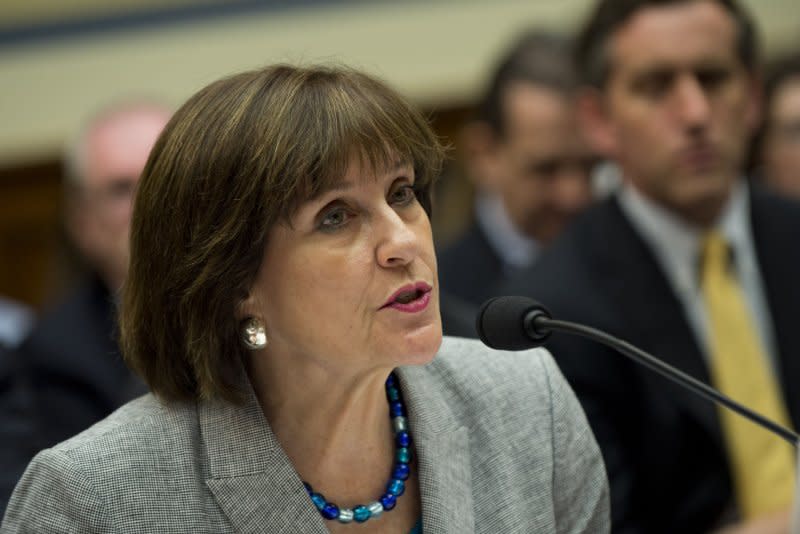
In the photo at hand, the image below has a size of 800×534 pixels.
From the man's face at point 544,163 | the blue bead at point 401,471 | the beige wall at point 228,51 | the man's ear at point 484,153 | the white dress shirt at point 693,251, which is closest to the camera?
the blue bead at point 401,471

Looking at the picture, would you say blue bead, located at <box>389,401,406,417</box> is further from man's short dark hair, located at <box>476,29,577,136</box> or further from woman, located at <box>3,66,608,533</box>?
man's short dark hair, located at <box>476,29,577,136</box>

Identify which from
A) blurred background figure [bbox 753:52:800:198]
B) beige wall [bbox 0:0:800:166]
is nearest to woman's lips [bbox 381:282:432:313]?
blurred background figure [bbox 753:52:800:198]

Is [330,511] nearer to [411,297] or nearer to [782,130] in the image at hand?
[411,297]

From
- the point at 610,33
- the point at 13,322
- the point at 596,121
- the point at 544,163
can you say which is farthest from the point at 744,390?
the point at 13,322

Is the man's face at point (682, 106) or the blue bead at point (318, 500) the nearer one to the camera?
the blue bead at point (318, 500)

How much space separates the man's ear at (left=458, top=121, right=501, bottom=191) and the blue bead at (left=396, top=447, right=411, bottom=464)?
2.22 metres

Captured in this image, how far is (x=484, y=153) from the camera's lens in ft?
13.5

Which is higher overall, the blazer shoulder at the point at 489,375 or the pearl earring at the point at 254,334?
the pearl earring at the point at 254,334

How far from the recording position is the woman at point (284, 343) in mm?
1699

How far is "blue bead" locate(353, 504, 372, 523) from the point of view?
1.79 meters

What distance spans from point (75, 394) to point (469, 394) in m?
1.44

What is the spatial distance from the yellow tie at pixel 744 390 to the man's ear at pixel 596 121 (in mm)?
379

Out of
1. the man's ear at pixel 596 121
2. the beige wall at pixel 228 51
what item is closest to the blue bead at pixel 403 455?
the man's ear at pixel 596 121

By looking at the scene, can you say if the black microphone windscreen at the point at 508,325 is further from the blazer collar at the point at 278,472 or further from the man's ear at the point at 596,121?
the man's ear at the point at 596,121
